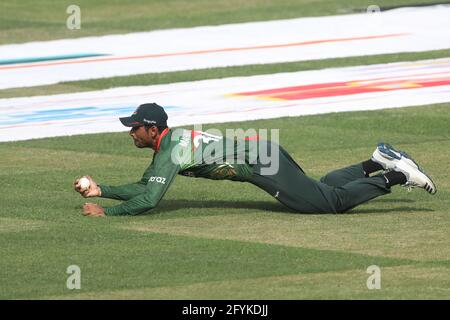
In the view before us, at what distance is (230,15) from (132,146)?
517 inches

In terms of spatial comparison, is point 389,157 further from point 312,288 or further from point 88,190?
point 312,288

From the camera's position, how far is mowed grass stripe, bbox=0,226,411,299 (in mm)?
10867

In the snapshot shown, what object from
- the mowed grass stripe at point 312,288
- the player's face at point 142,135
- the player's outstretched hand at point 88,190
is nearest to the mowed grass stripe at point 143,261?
the mowed grass stripe at point 312,288

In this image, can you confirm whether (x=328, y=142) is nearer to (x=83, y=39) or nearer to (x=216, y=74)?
(x=216, y=74)

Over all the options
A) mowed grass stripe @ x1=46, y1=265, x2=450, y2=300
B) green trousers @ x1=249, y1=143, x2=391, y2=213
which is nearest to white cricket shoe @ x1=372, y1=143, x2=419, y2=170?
green trousers @ x1=249, y1=143, x2=391, y2=213

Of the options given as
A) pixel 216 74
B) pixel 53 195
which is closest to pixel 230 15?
pixel 216 74

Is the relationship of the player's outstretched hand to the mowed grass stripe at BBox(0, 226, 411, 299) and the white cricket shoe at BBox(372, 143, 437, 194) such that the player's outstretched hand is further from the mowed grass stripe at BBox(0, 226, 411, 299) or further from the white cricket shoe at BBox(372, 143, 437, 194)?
the white cricket shoe at BBox(372, 143, 437, 194)

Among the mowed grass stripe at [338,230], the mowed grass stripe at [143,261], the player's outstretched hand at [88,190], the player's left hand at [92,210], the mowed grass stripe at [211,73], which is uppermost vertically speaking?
the mowed grass stripe at [211,73]

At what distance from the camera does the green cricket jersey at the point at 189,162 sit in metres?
13.1

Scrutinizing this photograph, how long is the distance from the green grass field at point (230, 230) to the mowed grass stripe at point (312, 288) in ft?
0.03

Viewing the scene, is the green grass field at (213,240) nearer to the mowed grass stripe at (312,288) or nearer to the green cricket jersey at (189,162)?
the mowed grass stripe at (312,288)

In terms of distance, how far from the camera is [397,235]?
494 inches

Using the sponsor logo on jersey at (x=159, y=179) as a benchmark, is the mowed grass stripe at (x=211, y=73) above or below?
above

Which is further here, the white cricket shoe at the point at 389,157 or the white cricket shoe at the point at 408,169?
the white cricket shoe at the point at 389,157
